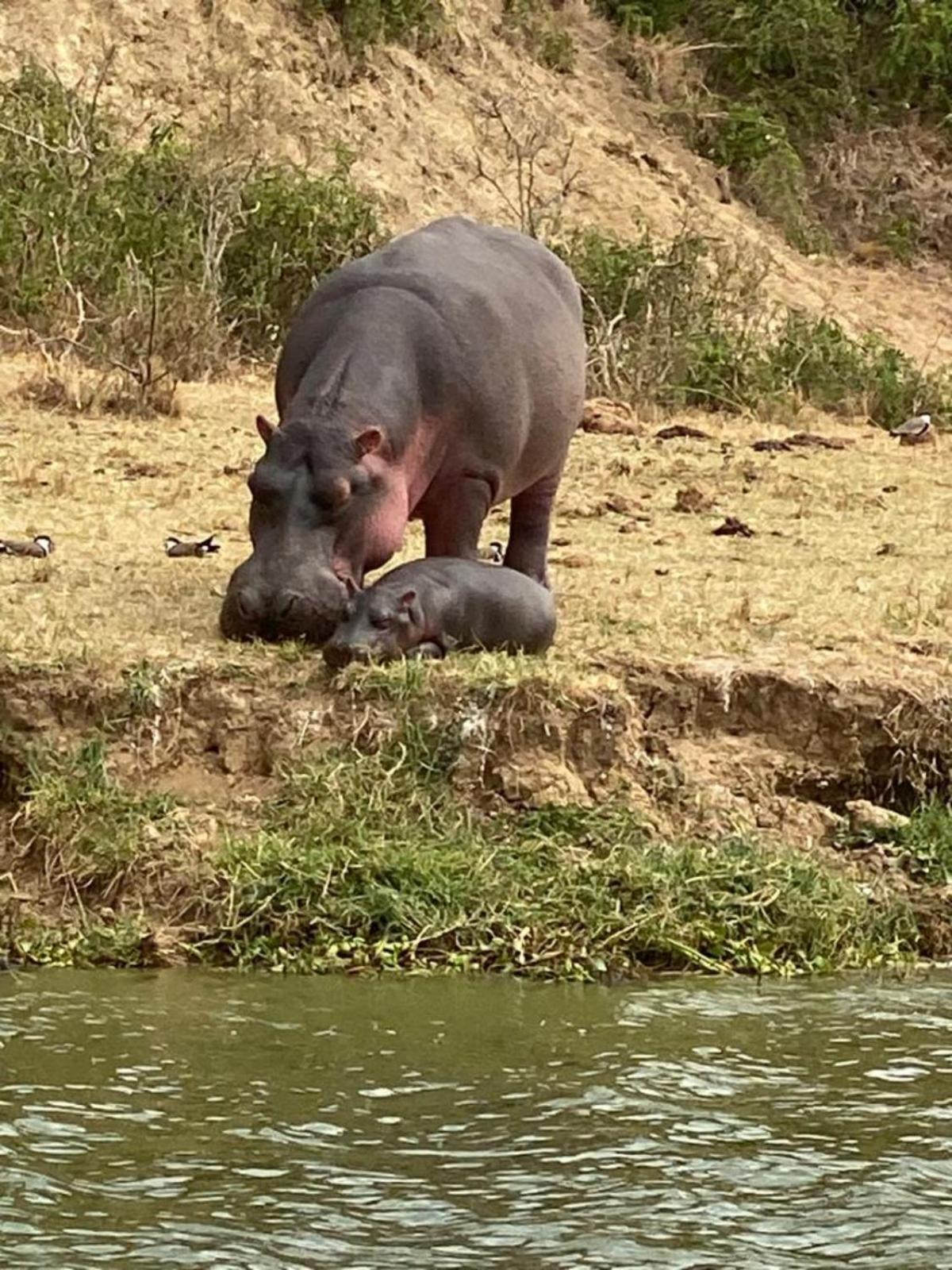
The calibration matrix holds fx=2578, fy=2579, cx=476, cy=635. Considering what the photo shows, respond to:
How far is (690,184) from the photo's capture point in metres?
20.4

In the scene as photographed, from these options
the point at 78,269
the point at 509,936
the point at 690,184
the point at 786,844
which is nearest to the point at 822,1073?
the point at 509,936

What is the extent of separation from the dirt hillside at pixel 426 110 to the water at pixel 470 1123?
37.8ft

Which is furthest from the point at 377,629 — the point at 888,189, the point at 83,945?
the point at 888,189

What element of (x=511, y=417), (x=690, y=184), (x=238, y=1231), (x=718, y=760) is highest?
(x=690, y=184)

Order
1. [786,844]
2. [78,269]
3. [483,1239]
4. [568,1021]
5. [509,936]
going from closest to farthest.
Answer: [483,1239] → [568,1021] → [509,936] → [786,844] → [78,269]

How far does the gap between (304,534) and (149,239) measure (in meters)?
7.51

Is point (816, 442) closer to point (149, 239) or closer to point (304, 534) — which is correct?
point (149, 239)

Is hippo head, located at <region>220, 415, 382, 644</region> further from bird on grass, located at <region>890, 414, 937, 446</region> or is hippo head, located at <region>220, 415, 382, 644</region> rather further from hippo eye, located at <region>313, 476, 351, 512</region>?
bird on grass, located at <region>890, 414, 937, 446</region>

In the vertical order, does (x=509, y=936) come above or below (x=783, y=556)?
below

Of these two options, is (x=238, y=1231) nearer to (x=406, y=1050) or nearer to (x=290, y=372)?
(x=406, y=1050)

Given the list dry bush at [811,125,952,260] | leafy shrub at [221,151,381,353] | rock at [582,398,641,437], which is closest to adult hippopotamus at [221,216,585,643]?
rock at [582,398,641,437]

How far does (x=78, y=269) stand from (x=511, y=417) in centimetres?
679

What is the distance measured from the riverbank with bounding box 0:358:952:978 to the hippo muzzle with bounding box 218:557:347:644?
0.36ft

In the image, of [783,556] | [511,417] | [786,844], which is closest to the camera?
[786,844]
